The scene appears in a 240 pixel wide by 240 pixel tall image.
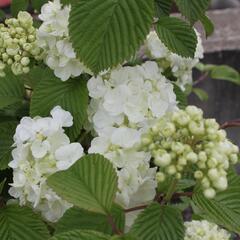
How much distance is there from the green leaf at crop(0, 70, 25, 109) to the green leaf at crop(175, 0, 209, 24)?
34 centimetres

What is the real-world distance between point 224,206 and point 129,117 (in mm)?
177

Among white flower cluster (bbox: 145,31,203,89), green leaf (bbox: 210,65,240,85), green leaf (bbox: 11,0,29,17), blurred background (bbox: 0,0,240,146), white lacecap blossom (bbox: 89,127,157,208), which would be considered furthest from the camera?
blurred background (bbox: 0,0,240,146)

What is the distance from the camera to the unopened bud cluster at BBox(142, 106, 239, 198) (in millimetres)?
757

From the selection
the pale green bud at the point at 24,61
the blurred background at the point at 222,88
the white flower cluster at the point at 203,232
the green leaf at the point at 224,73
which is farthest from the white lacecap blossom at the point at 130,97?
the blurred background at the point at 222,88

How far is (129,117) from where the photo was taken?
874mm

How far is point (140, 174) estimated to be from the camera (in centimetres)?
87

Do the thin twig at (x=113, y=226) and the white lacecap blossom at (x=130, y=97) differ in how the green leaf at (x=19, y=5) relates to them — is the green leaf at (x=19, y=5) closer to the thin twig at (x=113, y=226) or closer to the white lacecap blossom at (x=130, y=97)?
the white lacecap blossom at (x=130, y=97)

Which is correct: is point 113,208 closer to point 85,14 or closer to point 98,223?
point 98,223

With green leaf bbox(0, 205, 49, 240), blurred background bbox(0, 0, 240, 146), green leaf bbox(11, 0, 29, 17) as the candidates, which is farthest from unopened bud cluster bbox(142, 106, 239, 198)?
blurred background bbox(0, 0, 240, 146)

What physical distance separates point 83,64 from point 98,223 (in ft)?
0.72

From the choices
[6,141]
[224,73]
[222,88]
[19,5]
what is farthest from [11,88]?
[222,88]

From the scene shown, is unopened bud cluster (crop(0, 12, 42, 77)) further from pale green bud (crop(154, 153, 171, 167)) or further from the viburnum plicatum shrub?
pale green bud (crop(154, 153, 171, 167))

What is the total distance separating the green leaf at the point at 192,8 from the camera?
2.88 ft

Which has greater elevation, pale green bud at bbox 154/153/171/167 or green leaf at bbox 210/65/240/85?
pale green bud at bbox 154/153/171/167
